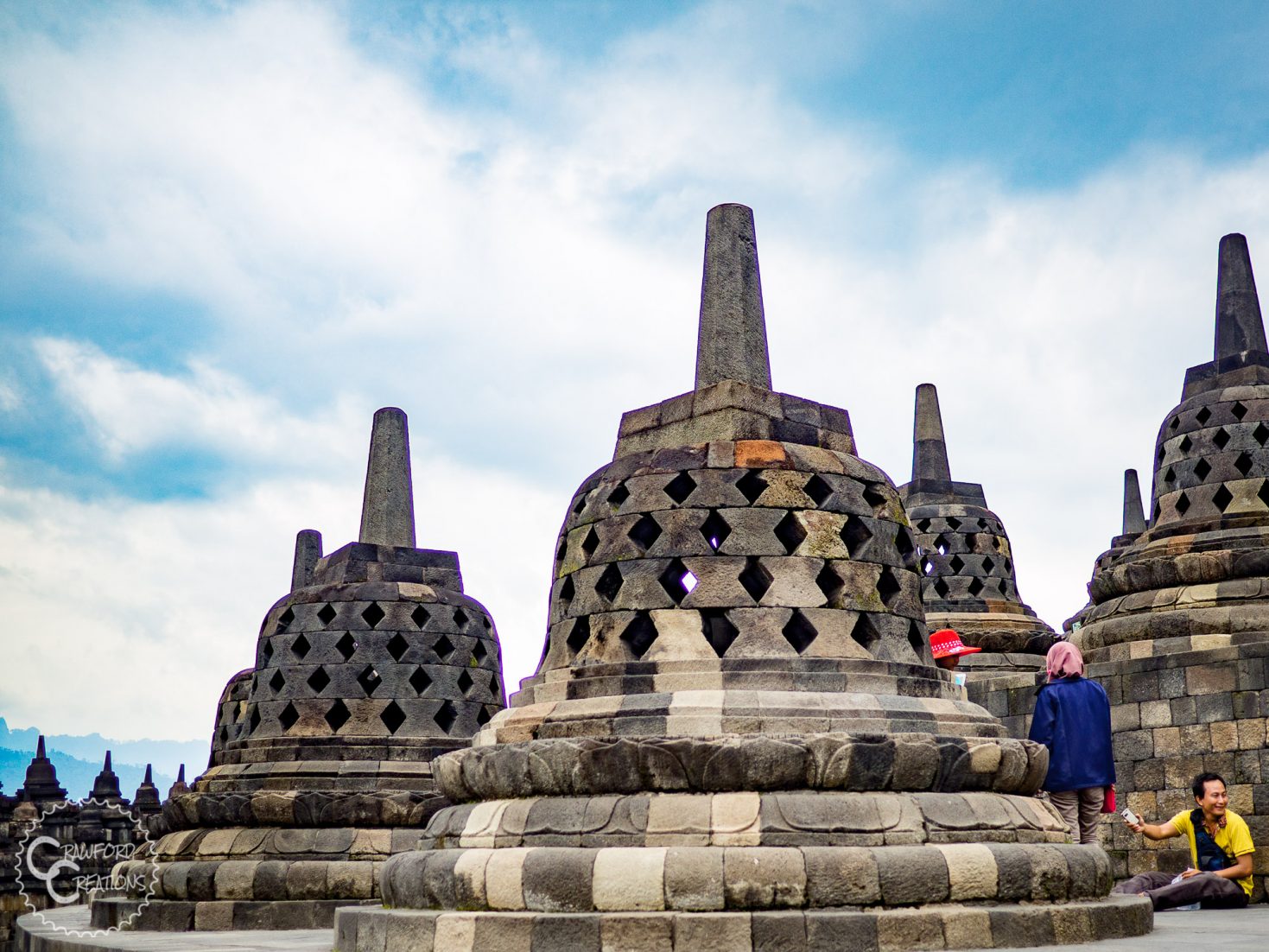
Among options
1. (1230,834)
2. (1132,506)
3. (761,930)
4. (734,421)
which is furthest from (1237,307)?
(1132,506)

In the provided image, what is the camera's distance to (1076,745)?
27.0 ft

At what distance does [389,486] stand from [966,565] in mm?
10244

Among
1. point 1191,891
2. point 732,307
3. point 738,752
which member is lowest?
point 1191,891

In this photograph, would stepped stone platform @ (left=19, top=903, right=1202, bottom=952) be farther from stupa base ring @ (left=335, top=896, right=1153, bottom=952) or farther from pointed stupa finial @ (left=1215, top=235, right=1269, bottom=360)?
pointed stupa finial @ (left=1215, top=235, right=1269, bottom=360)

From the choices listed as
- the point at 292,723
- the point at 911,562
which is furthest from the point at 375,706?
the point at 911,562

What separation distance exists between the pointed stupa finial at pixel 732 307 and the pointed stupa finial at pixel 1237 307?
25.1 ft

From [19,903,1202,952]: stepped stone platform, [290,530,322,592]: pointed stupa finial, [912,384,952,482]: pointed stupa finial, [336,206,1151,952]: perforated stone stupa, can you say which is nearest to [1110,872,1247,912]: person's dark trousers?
[19,903,1202,952]: stepped stone platform

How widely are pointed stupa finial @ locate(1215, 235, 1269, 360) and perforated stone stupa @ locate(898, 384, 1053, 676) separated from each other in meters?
6.39

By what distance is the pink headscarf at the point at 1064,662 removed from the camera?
835 cm

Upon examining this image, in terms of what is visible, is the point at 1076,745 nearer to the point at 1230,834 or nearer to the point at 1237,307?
the point at 1230,834

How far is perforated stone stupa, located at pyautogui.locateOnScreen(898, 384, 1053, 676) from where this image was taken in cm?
1948

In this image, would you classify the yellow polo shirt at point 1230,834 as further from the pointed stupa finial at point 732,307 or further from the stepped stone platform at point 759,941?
the pointed stupa finial at point 732,307

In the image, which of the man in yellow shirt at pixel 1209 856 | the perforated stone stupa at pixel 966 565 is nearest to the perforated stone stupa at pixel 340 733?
the man in yellow shirt at pixel 1209 856

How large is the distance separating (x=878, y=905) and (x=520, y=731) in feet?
7.51
